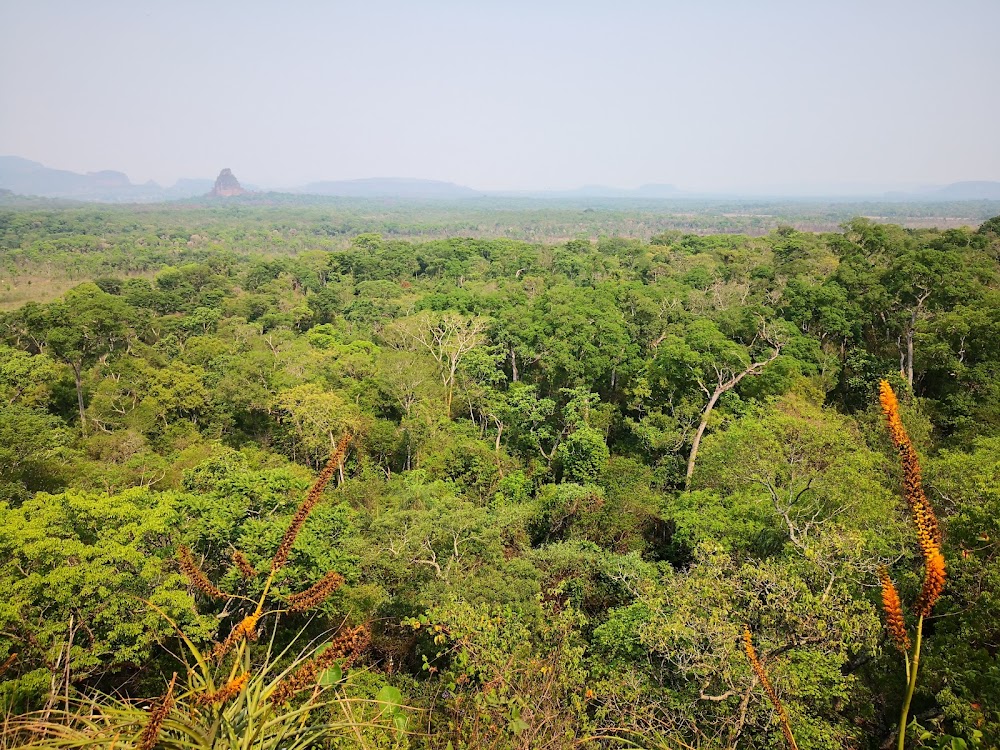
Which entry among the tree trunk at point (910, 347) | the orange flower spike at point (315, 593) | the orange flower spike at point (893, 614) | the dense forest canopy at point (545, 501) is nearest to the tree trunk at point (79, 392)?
the dense forest canopy at point (545, 501)

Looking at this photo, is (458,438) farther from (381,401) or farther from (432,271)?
(432,271)

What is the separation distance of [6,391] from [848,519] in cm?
2564

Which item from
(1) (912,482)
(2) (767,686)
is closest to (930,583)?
(1) (912,482)

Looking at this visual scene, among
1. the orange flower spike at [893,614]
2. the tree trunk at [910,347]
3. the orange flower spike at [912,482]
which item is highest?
the orange flower spike at [912,482]

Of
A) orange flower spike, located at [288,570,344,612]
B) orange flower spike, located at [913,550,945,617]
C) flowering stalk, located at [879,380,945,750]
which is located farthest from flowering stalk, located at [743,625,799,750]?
orange flower spike, located at [288,570,344,612]

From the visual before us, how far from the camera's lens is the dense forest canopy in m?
7.35

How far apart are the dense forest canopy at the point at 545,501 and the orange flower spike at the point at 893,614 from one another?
1880 millimetres

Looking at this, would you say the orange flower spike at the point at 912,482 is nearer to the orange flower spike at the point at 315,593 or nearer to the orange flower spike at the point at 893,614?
the orange flower spike at the point at 893,614

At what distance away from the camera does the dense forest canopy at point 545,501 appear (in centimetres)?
735

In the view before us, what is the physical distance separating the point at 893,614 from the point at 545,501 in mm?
14359

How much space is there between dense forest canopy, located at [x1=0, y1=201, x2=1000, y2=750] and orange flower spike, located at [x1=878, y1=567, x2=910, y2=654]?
1.88 meters

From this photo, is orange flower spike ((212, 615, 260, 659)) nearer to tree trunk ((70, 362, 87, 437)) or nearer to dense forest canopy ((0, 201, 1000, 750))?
dense forest canopy ((0, 201, 1000, 750))

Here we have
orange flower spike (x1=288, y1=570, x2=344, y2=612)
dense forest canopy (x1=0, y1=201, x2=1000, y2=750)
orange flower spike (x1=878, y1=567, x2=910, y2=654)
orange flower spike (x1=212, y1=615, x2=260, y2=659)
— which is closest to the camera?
orange flower spike (x1=878, y1=567, x2=910, y2=654)

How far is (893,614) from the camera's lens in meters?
1.55
